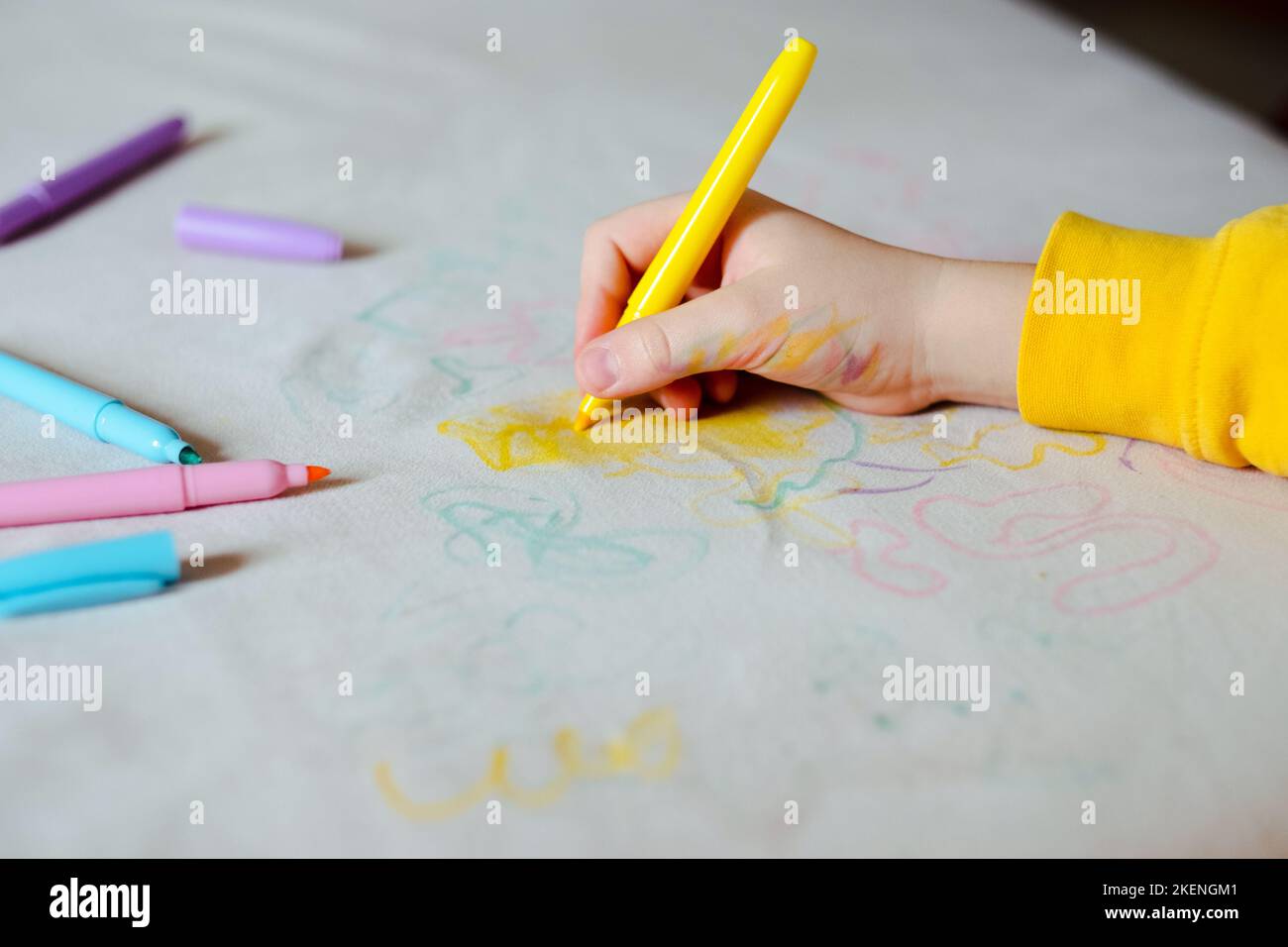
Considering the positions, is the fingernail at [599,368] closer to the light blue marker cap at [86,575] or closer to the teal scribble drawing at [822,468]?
the teal scribble drawing at [822,468]

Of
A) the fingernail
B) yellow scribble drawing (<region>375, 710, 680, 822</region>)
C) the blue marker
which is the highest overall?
the fingernail

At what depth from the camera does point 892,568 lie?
472 millimetres

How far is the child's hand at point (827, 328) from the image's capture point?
546 mm

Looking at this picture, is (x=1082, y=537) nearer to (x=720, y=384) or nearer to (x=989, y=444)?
(x=989, y=444)

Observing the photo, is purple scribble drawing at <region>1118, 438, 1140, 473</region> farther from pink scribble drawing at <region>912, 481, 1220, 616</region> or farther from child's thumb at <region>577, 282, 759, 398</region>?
child's thumb at <region>577, 282, 759, 398</region>

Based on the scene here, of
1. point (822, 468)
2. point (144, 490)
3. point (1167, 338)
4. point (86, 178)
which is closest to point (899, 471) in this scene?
point (822, 468)

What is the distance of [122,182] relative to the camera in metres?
0.79

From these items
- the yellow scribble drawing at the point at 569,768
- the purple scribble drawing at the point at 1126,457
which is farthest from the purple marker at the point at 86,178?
the purple scribble drawing at the point at 1126,457

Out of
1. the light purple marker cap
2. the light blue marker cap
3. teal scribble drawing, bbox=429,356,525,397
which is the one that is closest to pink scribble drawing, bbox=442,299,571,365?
teal scribble drawing, bbox=429,356,525,397

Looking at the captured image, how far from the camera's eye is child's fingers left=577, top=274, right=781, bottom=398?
0.54m

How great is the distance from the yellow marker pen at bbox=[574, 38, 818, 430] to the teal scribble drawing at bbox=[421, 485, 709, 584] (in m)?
0.08

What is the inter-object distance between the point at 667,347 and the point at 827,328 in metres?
0.08

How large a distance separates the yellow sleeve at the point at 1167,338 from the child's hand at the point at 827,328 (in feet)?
0.07
